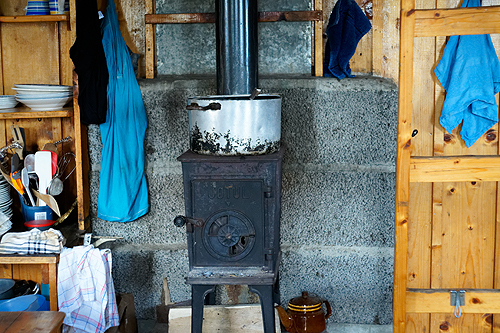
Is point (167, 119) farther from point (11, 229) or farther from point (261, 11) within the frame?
point (11, 229)

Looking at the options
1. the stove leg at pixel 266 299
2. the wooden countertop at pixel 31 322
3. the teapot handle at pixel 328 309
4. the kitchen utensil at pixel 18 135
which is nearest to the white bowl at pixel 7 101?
the kitchen utensil at pixel 18 135

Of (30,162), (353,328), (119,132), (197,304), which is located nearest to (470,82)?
(353,328)

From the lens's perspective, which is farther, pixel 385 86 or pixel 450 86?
pixel 385 86

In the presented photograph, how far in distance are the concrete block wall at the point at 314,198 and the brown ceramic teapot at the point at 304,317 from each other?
0.19m

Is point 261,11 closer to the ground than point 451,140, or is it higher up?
higher up

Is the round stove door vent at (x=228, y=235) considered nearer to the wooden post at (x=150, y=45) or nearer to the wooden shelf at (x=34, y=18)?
the wooden post at (x=150, y=45)

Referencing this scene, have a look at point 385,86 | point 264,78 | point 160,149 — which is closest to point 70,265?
point 160,149

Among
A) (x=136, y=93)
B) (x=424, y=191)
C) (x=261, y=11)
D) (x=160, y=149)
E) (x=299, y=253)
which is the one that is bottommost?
(x=299, y=253)

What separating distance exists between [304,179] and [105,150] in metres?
0.98

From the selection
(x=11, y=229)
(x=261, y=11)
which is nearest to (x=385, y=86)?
(x=261, y=11)

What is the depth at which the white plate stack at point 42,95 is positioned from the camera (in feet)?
7.79

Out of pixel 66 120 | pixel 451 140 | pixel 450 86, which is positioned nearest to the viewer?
pixel 450 86

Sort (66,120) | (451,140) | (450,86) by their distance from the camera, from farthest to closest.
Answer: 1. (66,120)
2. (451,140)
3. (450,86)

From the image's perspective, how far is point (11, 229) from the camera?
8.12ft
